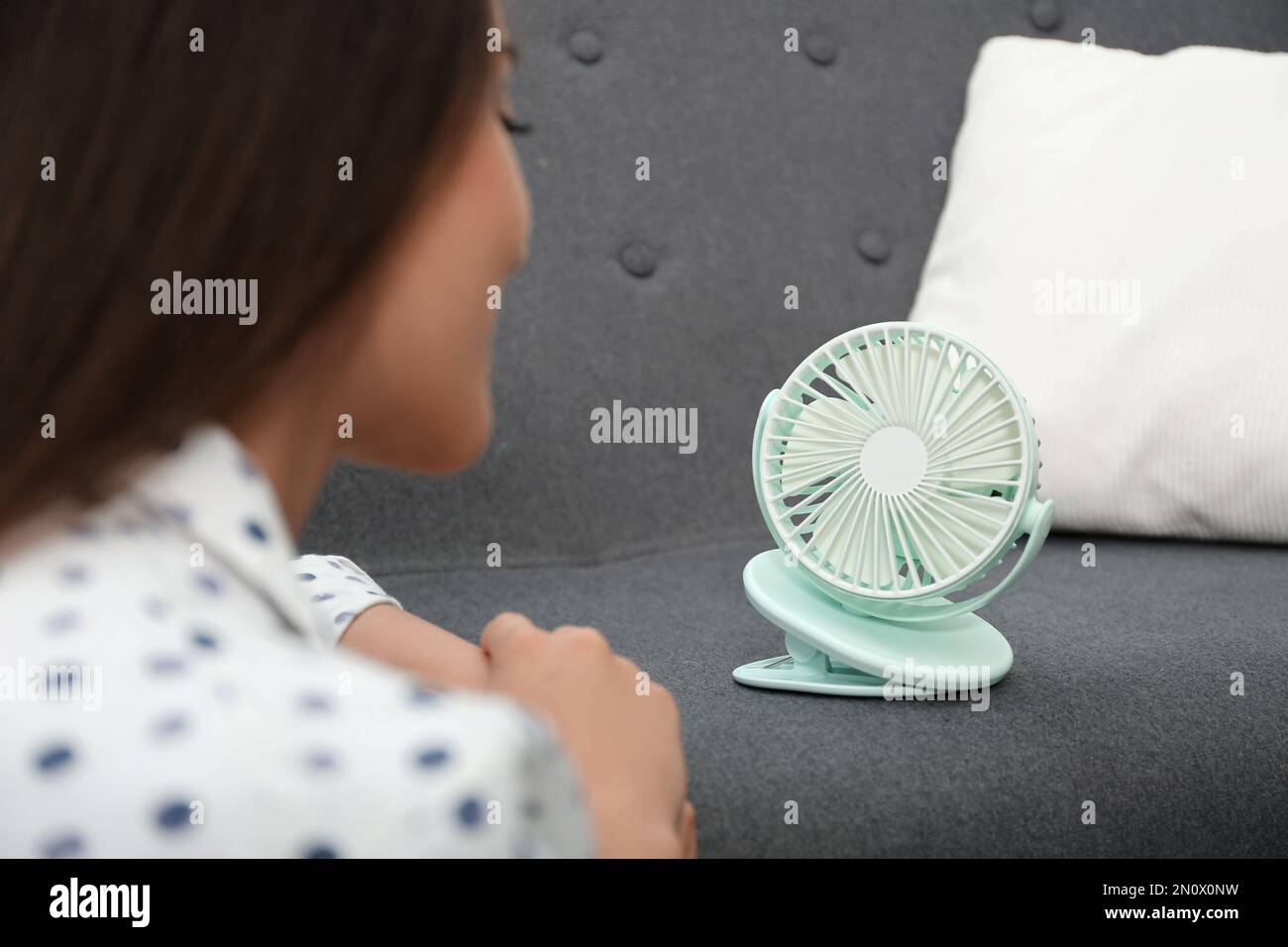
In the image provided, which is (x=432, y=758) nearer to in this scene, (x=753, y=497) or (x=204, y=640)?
(x=204, y=640)

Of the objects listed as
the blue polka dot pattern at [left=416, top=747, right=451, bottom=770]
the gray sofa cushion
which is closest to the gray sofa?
the gray sofa cushion

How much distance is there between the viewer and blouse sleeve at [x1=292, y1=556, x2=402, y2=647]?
85cm

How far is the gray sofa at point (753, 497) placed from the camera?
83 cm

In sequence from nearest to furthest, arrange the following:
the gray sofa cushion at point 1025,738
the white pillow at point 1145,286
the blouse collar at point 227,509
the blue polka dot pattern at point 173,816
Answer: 1. the blue polka dot pattern at point 173,816
2. the blouse collar at point 227,509
3. the gray sofa cushion at point 1025,738
4. the white pillow at point 1145,286

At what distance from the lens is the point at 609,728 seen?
62 centimetres

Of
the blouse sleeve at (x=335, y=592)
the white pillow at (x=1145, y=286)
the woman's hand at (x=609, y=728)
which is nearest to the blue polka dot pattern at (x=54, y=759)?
the woman's hand at (x=609, y=728)

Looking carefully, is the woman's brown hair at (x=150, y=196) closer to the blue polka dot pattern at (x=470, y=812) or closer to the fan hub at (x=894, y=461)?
the blue polka dot pattern at (x=470, y=812)

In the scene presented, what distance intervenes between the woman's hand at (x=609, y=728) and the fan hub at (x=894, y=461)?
0.29 metres

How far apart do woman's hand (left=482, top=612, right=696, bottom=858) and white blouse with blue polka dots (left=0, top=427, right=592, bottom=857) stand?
8 centimetres

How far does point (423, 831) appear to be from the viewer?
43cm

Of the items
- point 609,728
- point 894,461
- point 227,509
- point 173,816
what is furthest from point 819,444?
point 173,816
